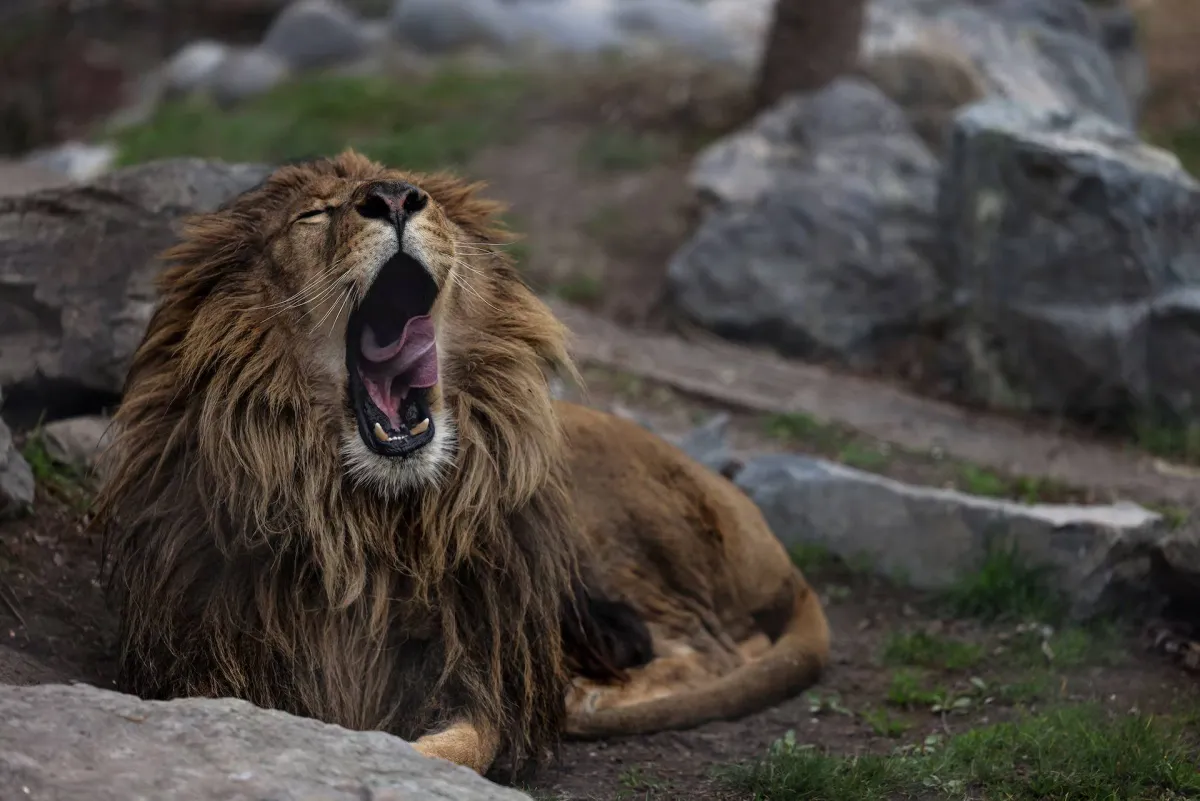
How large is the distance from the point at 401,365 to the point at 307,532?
0.47 m

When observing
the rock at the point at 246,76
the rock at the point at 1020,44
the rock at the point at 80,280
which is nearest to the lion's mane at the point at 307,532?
the rock at the point at 80,280

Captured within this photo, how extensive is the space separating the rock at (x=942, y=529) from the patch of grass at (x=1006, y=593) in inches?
1.3

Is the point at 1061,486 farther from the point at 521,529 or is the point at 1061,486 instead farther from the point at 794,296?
the point at 521,529

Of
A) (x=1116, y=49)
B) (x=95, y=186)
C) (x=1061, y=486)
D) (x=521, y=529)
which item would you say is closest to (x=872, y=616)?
(x=1061, y=486)

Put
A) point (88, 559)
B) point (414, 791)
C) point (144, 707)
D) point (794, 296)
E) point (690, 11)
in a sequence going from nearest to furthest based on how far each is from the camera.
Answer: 1. point (414, 791)
2. point (144, 707)
3. point (88, 559)
4. point (794, 296)
5. point (690, 11)

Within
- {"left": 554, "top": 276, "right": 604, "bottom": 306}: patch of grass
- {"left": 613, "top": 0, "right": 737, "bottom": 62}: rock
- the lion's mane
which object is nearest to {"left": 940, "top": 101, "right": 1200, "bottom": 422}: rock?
{"left": 554, "top": 276, "right": 604, "bottom": 306}: patch of grass

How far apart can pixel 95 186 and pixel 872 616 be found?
3055 mm

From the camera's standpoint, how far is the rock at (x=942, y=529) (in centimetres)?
528

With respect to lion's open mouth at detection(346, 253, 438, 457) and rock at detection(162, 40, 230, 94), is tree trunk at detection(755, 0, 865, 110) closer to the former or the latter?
rock at detection(162, 40, 230, 94)

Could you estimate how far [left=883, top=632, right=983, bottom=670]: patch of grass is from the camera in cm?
513

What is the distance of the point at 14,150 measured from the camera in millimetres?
12344

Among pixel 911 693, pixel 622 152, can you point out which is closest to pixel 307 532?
pixel 911 693

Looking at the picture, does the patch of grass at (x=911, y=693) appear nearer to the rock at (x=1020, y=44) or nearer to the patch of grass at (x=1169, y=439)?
the patch of grass at (x=1169, y=439)

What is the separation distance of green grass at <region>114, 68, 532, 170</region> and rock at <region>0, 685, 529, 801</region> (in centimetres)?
747
